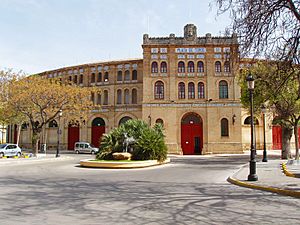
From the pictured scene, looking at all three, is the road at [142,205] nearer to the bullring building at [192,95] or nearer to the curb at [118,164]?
the curb at [118,164]

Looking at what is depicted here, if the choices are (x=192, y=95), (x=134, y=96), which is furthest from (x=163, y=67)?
(x=134, y=96)

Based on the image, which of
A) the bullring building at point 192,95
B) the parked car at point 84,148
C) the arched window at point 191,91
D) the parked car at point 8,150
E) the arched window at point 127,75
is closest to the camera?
the parked car at point 8,150

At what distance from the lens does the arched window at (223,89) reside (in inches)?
1540

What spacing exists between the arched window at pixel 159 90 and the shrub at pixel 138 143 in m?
14.9

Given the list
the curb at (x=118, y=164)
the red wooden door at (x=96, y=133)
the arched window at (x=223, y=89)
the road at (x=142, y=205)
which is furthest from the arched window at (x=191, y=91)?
the road at (x=142, y=205)

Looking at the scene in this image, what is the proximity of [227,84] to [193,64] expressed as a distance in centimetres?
484

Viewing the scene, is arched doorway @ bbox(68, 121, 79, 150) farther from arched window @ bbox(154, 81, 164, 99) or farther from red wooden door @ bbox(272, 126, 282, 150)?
red wooden door @ bbox(272, 126, 282, 150)

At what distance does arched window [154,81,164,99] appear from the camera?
3928cm

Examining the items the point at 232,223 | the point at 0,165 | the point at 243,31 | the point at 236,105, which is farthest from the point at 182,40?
the point at 232,223

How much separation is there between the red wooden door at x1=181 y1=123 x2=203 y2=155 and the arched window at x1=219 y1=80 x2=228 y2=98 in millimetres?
4653

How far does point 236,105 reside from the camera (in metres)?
38.4

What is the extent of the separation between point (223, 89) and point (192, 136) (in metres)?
6.95

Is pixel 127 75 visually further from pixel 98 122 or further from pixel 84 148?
pixel 84 148

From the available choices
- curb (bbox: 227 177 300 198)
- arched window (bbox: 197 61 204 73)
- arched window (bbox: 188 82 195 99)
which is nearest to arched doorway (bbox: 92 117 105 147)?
arched window (bbox: 188 82 195 99)
